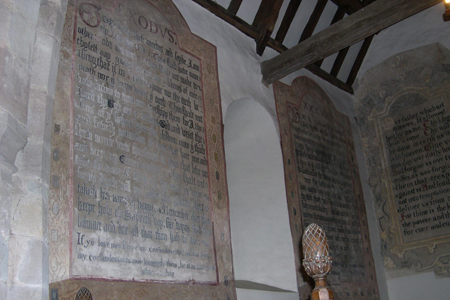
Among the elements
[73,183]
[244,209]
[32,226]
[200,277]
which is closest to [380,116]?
[244,209]

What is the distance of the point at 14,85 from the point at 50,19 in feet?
2.41

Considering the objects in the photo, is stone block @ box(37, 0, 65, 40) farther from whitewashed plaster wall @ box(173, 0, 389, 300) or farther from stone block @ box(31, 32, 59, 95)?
whitewashed plaster wall @ box(173, 0, 389, 300)

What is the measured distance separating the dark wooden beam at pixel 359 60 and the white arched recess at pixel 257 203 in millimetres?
2376

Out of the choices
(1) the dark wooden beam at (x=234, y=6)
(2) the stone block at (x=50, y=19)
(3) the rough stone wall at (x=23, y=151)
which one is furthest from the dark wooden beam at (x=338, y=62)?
(3) the rough stone wall at (x=23, y=151)

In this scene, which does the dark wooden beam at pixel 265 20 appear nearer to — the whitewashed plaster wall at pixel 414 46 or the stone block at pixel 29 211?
the whitewashed plaster wall at pixel 414 46

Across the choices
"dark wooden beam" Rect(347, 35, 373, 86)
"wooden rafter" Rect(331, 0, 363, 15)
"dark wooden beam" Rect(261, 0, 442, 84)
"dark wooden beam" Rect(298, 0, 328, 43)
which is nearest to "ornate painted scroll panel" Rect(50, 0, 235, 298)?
"dark wooden beam" Rect(261, 0, 442, 84)

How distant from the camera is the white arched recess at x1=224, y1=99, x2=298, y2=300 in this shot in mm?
5293

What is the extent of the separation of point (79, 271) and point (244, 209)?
280 centimetres

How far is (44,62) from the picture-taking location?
9.88ft

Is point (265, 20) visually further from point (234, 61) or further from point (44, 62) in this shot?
point (44, 62)

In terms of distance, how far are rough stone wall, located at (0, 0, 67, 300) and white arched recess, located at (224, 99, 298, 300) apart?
2.77 metres

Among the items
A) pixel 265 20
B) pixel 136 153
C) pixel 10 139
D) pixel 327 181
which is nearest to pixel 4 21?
pixel 10 139

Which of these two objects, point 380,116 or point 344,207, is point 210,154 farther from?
point 380,116

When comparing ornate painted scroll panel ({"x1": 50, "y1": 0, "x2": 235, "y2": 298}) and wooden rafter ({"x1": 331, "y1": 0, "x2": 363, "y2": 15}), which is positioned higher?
wooden rafter ({"x1": 331, "y1": 0, "x2": 363, "y2": 15})
